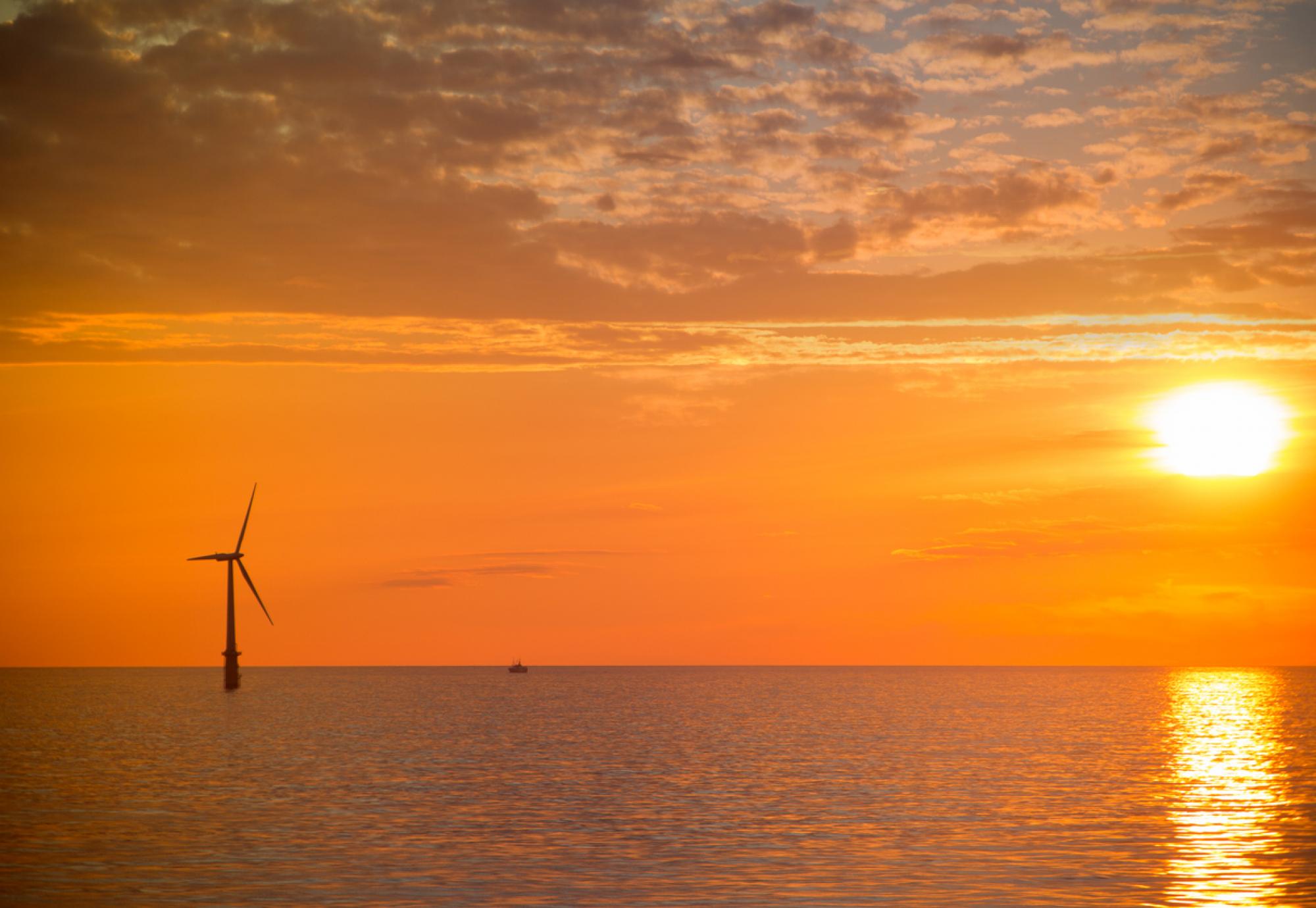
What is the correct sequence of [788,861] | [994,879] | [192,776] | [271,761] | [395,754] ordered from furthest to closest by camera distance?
1. [395,754]
2. [271,761]
3. [192,776]
4. [788,861]
5. [994,879]

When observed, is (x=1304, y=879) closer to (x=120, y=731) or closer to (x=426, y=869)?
(x=426, y=869)

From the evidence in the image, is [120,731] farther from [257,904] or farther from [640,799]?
[257,904]

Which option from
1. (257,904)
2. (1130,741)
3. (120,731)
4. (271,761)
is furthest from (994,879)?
(120,731)

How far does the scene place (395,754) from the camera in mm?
102875

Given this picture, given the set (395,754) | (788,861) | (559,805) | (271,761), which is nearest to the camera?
(788,861)

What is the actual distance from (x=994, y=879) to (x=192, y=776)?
196 ft

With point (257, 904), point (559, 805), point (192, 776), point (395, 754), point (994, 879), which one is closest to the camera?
point (257, 904)

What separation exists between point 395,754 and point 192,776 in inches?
832

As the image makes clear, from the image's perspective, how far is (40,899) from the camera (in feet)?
141

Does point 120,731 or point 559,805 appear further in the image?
point 120,731

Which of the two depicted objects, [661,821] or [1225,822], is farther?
[1225,822]

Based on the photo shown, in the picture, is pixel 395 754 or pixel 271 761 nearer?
pixel 271 761

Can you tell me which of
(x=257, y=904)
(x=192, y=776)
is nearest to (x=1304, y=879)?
(x=257, y=904)

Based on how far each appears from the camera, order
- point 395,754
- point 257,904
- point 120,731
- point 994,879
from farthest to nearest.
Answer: point 120,731
point 395,754
point 994,879
point 257,904
